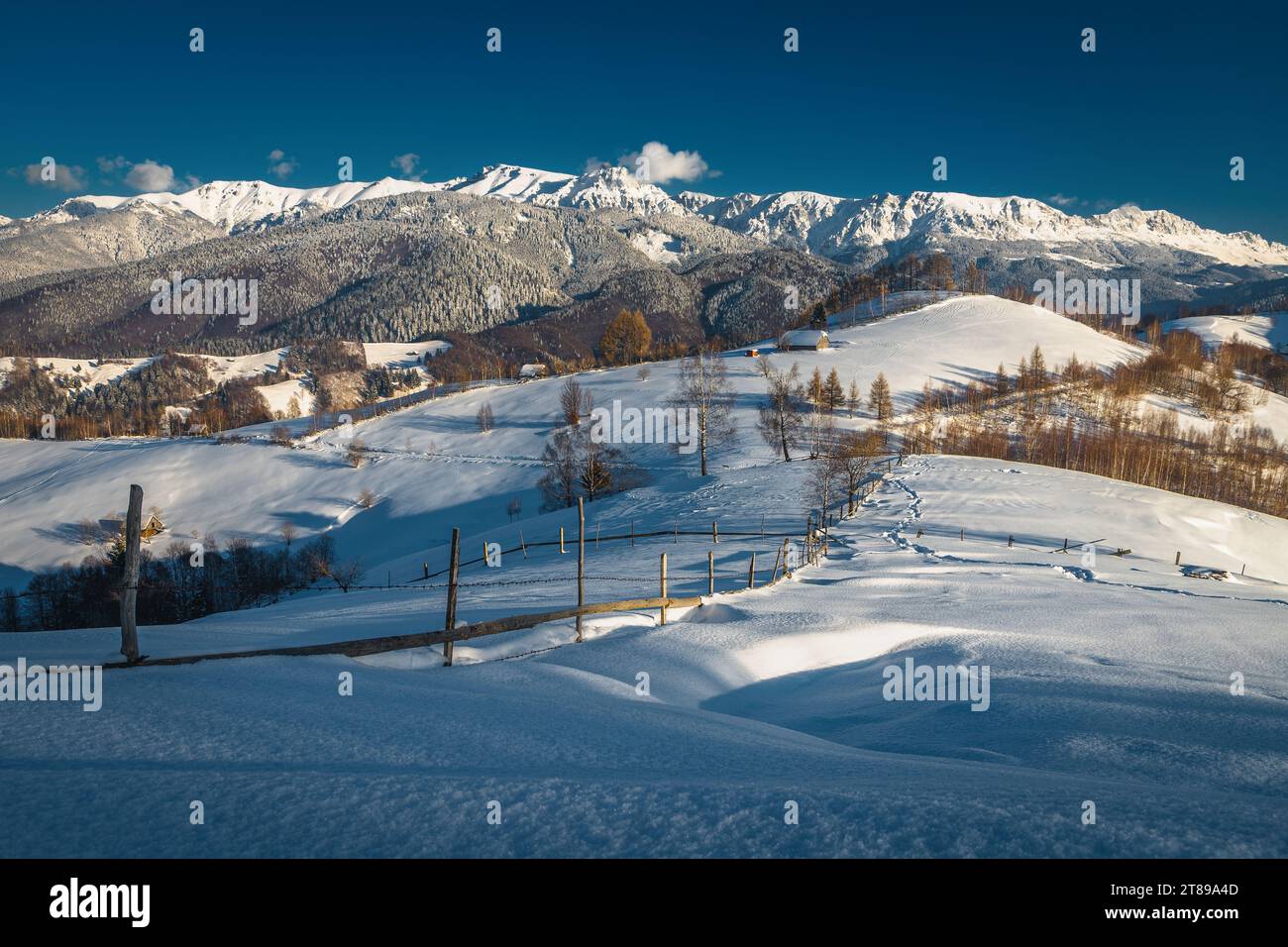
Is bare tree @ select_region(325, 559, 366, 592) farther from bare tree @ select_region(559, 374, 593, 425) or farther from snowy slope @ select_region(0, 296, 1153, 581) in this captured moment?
bare tree @ select_region(559, 374, 593, 425)

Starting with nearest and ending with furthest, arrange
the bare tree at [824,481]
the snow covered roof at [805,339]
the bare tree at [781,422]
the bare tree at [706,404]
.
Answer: the bare tree at [824,481] → the bare tree at [781,422] → the bare tree at [706,404] → the snow covered roof at [805,339]

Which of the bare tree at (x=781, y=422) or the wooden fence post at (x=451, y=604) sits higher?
the bare tree at (x=781, y=422)

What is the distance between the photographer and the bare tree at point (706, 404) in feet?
208

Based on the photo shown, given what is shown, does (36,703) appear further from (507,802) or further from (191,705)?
(507,802)

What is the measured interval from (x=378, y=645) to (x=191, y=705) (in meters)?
3.80

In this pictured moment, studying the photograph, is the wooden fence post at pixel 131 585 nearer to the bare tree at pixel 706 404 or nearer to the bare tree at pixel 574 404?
the bare tree at pixel 706 404

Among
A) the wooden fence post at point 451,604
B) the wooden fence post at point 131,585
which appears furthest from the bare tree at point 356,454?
the wooden fence post at point 131,585

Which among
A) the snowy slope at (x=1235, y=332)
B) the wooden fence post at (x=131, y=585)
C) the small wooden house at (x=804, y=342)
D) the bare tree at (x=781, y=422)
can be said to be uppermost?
the snowy slope at (x=1235, y=332)

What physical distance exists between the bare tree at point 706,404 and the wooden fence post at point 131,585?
50.9 m

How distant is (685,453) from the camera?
229 feet

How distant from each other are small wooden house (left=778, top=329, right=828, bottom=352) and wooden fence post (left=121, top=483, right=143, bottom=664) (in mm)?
110744

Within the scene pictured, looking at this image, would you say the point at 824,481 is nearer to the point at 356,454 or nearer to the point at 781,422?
the point at 781,422

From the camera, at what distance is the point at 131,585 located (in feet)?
27.1

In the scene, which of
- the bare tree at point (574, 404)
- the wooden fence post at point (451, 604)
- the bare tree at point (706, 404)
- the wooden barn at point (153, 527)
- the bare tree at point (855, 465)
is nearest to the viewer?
the wooden fence post at point (451, 604)
